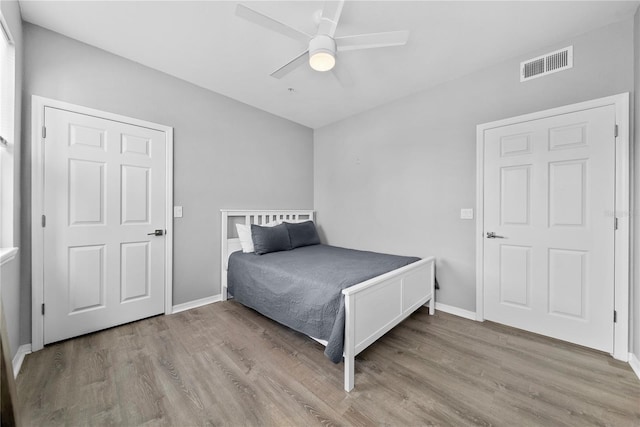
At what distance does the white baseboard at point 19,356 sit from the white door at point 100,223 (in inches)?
4.5

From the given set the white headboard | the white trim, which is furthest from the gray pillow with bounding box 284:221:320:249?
the white trim

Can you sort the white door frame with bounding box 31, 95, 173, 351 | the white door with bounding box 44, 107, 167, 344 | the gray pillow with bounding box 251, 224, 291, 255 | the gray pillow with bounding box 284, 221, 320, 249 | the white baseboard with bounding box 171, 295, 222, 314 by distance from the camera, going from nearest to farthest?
the white door frame with bounding box 31, 95, 173, 351 → the white door with bounding box 44, 107, 167, 344 → the white baseboard with bounding box 171, 295, 222, 314 → the gray pillow with bounding box 251, 224, 291, 255 → the gray pillow with bounding box 284, 221, 320, 249

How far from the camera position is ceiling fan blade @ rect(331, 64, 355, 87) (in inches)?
101

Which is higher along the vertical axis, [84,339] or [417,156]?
[417,156]

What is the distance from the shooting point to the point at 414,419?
4.69ft

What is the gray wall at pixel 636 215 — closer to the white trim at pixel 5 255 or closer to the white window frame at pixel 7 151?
the white trim at pixel 5 255

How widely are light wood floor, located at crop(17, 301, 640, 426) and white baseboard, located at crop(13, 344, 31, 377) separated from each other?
0.04 meters

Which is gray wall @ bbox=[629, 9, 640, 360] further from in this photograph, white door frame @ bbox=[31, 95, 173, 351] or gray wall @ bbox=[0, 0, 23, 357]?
white door frame @ bbox=[31, 95, 173, 351]

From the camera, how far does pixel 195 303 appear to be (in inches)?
117

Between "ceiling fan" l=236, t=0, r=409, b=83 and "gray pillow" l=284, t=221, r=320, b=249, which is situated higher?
"ceiling fan" l=236, t=0, r=409, b=83

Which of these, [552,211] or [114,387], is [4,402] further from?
[552,211]

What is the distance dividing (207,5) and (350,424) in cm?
290

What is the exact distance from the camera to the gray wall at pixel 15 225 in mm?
1751

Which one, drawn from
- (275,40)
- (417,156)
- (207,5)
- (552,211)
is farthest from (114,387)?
(552,211)
